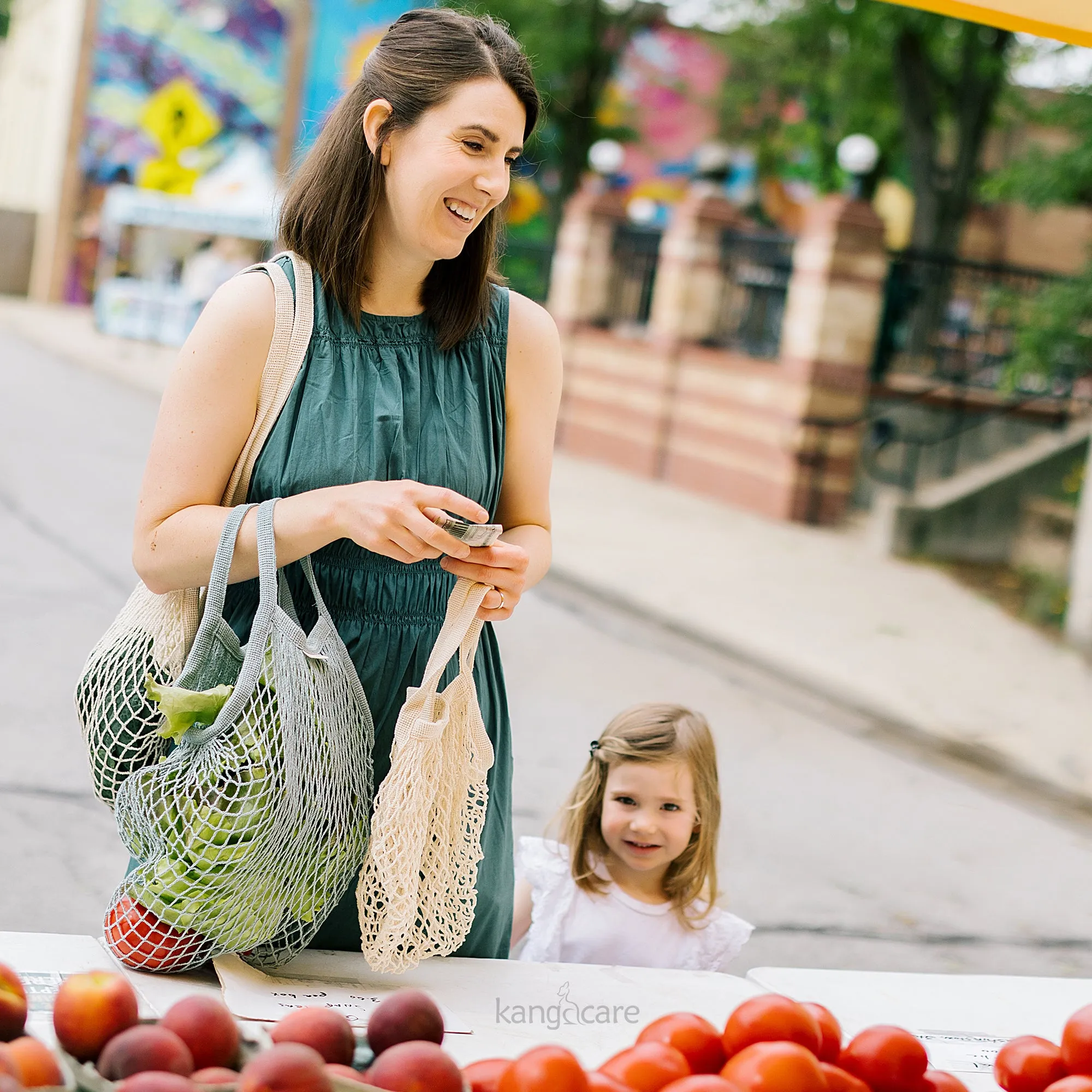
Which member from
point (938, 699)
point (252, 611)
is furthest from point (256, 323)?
point (938, 699)

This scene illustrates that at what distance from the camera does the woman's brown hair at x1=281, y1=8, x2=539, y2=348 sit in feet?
7.05

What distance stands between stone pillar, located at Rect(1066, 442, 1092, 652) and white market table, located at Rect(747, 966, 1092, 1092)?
7.49m

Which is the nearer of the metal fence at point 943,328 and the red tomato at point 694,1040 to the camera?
the red tomato at point 694,1040

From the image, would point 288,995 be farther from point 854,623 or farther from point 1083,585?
point 1083,585

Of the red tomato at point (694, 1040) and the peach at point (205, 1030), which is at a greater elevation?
the peach at point (205, 1030)

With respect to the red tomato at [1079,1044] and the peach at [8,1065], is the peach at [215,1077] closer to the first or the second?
the peach at [8,1065]

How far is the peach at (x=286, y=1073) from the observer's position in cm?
134

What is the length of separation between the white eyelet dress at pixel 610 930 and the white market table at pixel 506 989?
821mm

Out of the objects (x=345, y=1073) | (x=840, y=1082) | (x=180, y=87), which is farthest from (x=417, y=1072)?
(x=180, y=87)

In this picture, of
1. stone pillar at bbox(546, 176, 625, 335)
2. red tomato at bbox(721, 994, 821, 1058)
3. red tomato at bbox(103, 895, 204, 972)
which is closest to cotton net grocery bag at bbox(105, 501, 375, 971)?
red tomato at bbox(103, 895, 204, 972)

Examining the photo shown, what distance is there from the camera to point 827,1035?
1.84 metres

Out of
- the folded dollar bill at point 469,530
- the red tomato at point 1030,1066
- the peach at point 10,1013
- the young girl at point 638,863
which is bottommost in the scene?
the young girl at point 638,863

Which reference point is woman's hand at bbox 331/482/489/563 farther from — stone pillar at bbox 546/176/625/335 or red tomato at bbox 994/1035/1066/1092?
stone pillar at bbox 546/176/625/335

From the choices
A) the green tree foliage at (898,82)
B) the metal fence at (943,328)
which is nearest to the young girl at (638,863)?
the metal fence at (943,328)
